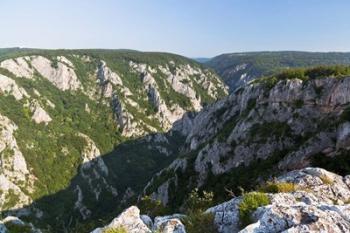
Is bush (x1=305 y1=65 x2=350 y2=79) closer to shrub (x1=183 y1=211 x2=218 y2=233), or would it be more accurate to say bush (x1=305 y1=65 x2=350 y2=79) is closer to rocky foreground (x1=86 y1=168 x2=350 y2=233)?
rocky foreground (x1=86 y1=168 x2=350 y2=233)

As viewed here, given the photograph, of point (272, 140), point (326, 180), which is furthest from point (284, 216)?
point (272, 140)

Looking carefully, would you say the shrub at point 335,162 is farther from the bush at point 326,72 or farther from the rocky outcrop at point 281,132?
the bush at point 326,72

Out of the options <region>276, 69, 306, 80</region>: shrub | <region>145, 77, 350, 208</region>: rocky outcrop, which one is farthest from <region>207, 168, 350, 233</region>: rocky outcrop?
<region>276, 69, 306, 80</region>: shrub

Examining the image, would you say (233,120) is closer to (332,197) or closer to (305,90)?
(305,90)

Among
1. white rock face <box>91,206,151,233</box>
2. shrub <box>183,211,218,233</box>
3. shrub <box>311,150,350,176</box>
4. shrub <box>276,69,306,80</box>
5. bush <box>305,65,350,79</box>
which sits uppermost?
shrub <box>183,211,218,233</box>

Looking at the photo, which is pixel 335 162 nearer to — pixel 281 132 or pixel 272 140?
pixel 281 132

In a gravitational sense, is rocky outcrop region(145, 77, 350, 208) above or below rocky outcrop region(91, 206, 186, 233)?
below

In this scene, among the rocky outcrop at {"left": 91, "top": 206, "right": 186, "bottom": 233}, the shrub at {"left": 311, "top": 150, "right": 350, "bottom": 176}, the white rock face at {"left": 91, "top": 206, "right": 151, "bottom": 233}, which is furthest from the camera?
the shrub at {"left": 311, "top": 150, "right": 350, "bottom": 176}
